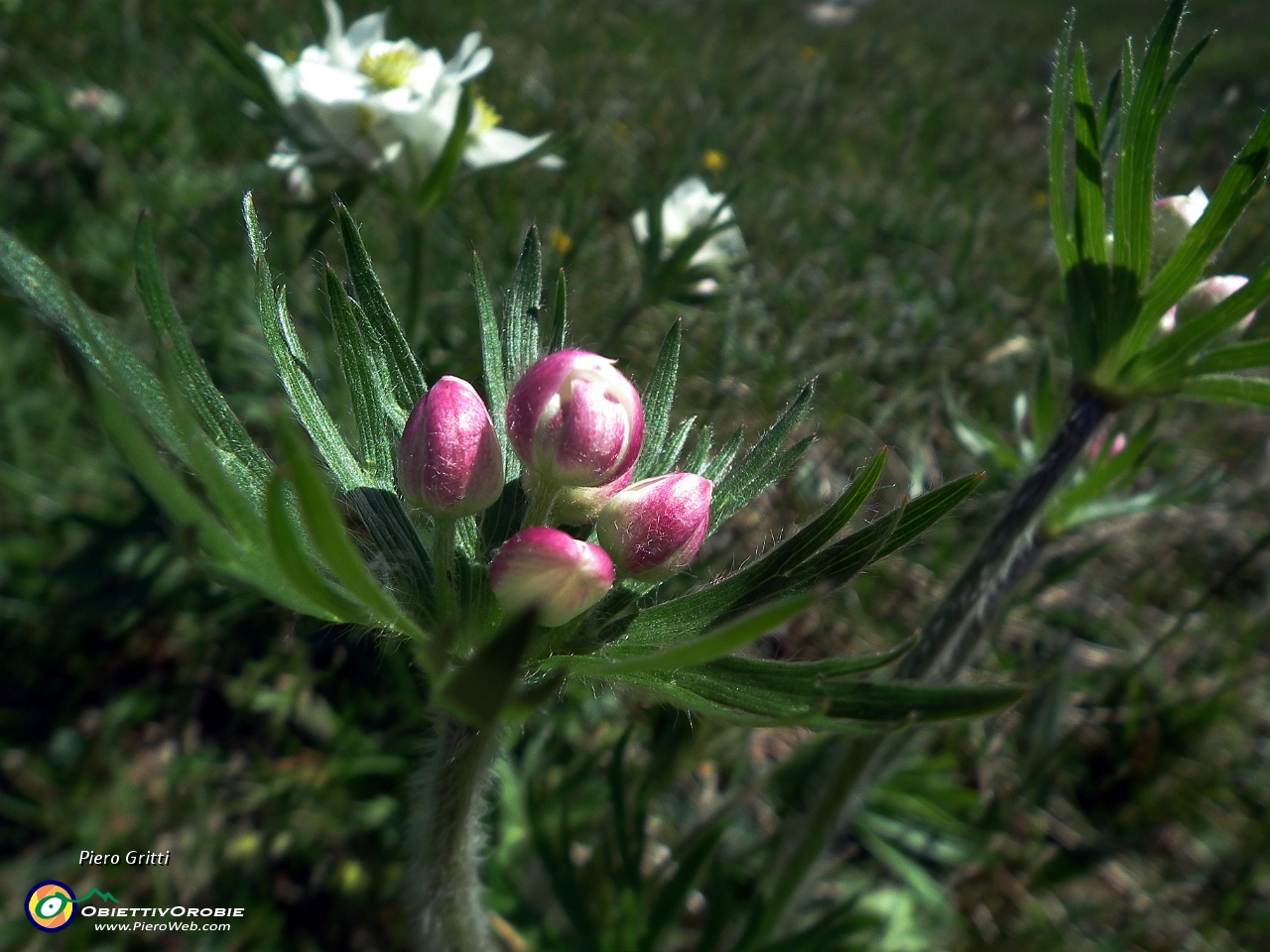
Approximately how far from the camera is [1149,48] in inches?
43.6

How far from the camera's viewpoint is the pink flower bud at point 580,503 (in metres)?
1.05

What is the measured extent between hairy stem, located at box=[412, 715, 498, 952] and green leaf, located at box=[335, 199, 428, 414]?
17.9 inches

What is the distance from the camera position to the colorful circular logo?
1.91 meters

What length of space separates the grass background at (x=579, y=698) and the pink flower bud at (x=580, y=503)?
0.91ft

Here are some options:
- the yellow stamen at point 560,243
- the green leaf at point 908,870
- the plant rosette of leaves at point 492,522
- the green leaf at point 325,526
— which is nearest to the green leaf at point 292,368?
the plant rosette of leaves at point 492,522

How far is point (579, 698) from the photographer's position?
2.24 m

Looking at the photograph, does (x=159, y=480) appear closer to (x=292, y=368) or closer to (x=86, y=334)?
(x=86, y=334)

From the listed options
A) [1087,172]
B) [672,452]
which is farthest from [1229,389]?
[672,452]

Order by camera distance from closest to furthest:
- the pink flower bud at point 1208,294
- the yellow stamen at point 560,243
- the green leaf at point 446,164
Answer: the pink flower bud at point 1208,294 → the green leaf at point 446,164 → the yellow stamen at point 560,243

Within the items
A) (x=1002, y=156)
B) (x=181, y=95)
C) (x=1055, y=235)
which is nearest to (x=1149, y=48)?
(x=1055, y=235)

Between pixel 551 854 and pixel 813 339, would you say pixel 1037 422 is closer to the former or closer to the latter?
pixel 551 854

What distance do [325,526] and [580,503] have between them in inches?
17.6

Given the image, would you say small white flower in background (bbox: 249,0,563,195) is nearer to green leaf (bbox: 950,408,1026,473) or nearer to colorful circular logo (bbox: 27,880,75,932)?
green leaf (bbox: 950,408,1026,473)

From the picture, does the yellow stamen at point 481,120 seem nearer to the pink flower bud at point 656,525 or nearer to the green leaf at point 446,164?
the green leaf at point 446,164
